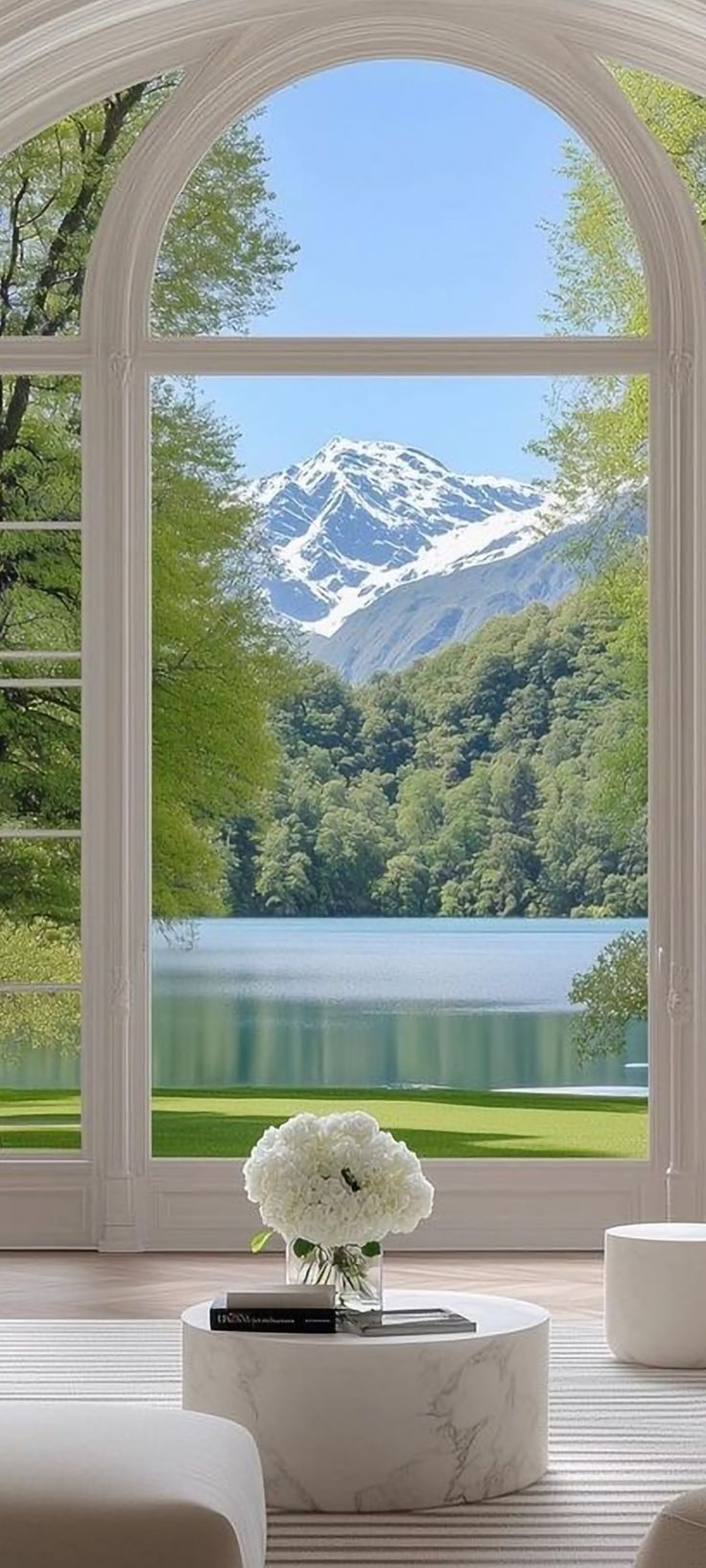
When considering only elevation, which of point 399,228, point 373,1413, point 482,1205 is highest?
point 399,228

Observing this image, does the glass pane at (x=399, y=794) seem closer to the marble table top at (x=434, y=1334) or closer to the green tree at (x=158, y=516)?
the green tree at (x=158, y=516)

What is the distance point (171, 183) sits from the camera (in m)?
8.70

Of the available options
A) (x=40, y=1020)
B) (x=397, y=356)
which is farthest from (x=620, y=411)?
(x=40, y=1020)

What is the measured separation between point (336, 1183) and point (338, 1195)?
0.03 metres

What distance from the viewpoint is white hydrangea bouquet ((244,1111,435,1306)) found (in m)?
4.96

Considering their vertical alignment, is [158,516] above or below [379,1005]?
above

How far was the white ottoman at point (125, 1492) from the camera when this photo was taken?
3186 mm

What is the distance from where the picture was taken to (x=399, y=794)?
8.88 m

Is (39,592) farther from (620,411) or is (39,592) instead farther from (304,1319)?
(304,1319)

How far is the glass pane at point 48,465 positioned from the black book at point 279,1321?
178 inches

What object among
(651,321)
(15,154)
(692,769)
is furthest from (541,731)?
(15,154)

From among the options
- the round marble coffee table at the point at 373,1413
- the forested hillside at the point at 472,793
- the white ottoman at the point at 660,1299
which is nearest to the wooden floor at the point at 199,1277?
the white ottoman at the point at 660,1299

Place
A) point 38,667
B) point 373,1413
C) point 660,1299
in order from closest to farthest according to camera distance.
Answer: point 373,1413 < point 660,1299 < point 38,667

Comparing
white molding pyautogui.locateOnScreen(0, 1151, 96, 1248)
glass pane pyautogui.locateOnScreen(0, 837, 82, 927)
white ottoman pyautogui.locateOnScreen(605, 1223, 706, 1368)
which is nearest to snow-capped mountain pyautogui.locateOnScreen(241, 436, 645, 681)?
glass pane pyautogui.locateOnScreen(0, 837, 82, 927)
